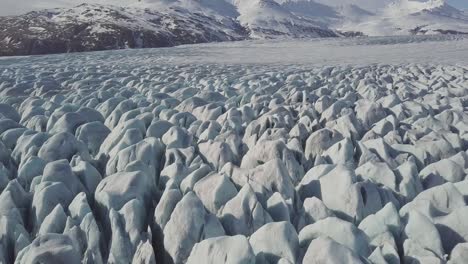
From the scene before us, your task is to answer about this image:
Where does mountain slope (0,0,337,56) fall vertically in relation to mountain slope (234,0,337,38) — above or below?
above

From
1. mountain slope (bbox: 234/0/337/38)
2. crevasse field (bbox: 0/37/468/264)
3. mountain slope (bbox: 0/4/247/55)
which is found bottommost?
mountain slope (bbox: 234/0/337/38)

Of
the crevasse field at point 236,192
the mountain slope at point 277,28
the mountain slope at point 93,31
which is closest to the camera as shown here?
the crevasse field at point 236,192

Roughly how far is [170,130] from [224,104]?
8.60 ft

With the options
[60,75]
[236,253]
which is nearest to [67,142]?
[236,253]

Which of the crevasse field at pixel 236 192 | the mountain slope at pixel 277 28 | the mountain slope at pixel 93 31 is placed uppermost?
the crevasse field at pixel 236 192

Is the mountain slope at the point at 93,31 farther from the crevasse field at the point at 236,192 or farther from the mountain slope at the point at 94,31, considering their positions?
the crevasse field at the point at 236,192

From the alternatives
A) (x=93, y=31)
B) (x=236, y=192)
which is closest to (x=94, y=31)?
(x=93, y=31)

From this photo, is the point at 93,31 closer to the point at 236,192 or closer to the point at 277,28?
the point at 236,192

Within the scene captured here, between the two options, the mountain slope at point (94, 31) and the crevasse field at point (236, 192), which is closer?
the crevasse field at point (236, 192)

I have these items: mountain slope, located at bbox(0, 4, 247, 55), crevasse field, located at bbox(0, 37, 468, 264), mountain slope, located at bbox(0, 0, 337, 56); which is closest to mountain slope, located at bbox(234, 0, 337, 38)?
mountain slope, located at bbox(0, 0, 337, 56)

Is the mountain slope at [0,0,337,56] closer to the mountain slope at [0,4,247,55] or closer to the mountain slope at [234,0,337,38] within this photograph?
the mountain slope at [0,4,247,55]

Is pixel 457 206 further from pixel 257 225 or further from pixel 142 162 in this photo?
pixel 142 162

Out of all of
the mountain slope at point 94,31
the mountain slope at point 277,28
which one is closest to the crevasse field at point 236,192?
the mountain slope at point 94,31

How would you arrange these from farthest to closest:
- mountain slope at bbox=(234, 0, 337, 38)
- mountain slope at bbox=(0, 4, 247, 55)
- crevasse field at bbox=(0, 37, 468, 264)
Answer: mountain slope at bbox=(234, 0, 337, 38)
mountain slope at bbox=(0, 4, 247, 55)
crevasse field at bbox=(0, 37, 468, 264)
